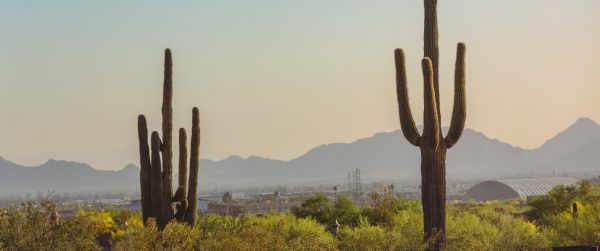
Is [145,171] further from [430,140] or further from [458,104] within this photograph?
[458,104]

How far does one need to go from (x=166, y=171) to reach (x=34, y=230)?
359cm

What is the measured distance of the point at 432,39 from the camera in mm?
21375

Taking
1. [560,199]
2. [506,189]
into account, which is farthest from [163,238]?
[506,189]

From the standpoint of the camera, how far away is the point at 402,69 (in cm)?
2034

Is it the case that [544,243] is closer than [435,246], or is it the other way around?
[435,246]

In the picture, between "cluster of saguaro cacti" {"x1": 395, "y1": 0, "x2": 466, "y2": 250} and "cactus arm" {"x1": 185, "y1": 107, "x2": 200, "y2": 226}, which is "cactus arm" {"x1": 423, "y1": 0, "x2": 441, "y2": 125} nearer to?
"cluster of saguaro cacti" {"x1": 395, "y1": 0, "x2": 466, "y2": 250}

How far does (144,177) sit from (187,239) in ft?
22.6

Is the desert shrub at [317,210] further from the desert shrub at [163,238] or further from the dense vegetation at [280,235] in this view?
the desert shrub at [163,238]

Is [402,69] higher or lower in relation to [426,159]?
higher

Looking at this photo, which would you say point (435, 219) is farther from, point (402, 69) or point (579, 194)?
point (579, 194)

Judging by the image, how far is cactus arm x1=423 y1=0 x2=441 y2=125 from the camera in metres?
21.4

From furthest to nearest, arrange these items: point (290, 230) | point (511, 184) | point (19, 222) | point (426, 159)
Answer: point (511, 184) → point (290, 230) → point (19, 222) → point (426, 159)

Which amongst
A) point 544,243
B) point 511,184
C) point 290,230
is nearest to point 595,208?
point 544,243

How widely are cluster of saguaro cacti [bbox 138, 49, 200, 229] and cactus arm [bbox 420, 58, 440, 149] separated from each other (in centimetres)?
713
